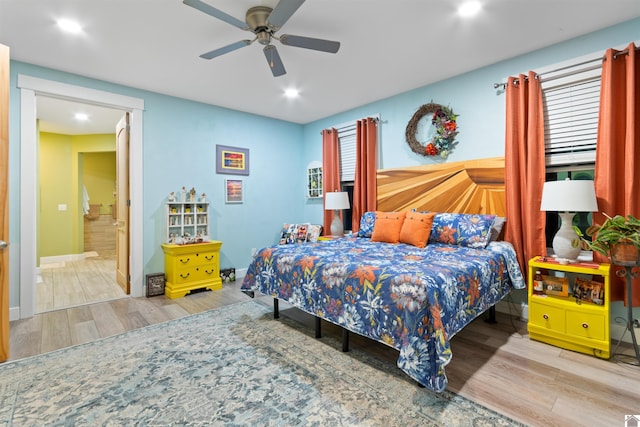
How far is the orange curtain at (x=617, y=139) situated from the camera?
2408 mm

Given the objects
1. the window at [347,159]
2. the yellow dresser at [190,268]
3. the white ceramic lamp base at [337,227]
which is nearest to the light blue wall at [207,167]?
the yellow dresser at [190,268]

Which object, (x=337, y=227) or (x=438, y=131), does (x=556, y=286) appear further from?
(x=337, y=227)

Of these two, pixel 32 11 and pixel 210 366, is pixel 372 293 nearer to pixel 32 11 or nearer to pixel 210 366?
pixel 210 366

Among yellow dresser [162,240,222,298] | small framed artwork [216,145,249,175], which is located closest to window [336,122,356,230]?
small framed artwork [216,145,249,175]

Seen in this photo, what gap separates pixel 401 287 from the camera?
6.08ft

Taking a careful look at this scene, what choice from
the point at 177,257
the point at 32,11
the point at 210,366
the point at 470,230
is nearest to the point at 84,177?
the point at 177,257

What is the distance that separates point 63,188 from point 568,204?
7963 mm

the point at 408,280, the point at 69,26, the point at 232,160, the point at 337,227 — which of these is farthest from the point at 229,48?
the point at 337,227

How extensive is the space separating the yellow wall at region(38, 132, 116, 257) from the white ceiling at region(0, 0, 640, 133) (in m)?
3.63

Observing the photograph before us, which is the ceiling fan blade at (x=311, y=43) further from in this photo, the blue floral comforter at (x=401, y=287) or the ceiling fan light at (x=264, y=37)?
the blue floral comforter at (x=401, y=287)

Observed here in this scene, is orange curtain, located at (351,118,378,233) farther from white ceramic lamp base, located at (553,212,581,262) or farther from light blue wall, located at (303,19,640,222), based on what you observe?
white ceramic lamp base, located at (553,212,581,262)

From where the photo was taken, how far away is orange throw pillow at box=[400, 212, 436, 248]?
3.16 meters

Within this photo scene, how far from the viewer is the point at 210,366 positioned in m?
2.17

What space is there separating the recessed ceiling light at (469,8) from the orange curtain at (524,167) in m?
0.98
